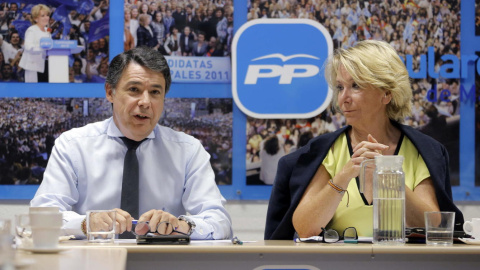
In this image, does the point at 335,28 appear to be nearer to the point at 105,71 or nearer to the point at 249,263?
the point at 105,71

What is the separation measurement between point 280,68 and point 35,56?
1277 millimetres

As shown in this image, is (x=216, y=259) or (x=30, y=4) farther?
(x=30, y=4)

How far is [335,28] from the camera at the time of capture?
3801 millimetres

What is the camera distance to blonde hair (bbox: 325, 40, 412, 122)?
2.94 m

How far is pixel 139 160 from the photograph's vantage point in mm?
3100

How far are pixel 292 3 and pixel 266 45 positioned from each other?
258 millimetres

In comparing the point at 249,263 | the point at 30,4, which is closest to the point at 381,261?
the point at 249,263

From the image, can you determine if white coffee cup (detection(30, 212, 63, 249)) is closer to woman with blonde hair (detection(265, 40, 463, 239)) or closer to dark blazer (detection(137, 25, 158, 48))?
woman with blonde hair (detection(265, 40, 463, 239))

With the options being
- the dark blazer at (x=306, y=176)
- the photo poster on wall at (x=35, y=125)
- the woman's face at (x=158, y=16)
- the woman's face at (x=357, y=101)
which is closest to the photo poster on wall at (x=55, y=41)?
the photo poster on wall at (x=35, y=125)

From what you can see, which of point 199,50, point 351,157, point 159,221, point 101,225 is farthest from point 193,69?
point 101,225

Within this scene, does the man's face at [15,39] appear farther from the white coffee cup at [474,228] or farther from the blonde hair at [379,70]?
the white coffee cup at [474,228]

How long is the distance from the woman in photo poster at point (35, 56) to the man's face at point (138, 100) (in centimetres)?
79

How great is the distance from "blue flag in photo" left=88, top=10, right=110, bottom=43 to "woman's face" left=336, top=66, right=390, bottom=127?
4.46 feet

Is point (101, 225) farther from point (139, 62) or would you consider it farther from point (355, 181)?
point (355, 181)
